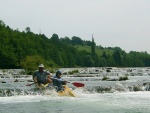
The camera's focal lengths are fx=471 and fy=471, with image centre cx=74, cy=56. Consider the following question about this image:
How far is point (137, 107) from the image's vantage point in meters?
24.0

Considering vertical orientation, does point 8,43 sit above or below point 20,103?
above

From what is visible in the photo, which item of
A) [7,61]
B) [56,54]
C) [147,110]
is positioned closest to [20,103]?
[147,110]

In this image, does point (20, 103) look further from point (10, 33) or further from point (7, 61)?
point (10, 33)

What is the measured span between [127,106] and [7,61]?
115m

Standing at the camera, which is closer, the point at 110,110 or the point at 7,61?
the point at 110,110

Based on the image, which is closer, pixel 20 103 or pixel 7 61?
pixel 20 103

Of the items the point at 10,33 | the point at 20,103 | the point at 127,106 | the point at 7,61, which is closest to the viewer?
the point at 127,106

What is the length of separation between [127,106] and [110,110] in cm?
180

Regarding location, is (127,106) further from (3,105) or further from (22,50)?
(22,50)

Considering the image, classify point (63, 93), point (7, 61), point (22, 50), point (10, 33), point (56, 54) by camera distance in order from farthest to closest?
point (56, 54) → point (10, 33) → point (22, 50) → point (7, 61) → point (63, 93)

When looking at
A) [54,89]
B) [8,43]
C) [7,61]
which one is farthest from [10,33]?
[54,89]

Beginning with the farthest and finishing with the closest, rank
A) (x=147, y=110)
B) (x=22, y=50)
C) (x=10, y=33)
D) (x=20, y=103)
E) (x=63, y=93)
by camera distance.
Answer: (x=10, y=33)
(x=22, y=50)
(x=63, y=93)
(x=20, y=103)
(x=147, y=110)

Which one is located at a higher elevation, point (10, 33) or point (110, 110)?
point (10, 33)

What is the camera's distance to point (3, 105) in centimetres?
2516
